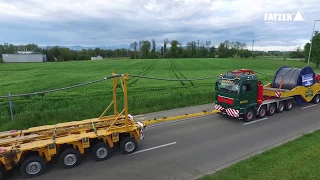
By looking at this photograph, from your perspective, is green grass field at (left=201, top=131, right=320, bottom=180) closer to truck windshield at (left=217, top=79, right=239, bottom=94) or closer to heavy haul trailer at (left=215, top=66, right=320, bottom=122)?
heavy haul trailer at (left=215, top=66, right=320, bottom=122)

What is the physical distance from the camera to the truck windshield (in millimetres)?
10578

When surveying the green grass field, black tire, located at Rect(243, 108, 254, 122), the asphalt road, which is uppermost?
black tire, located at Rect(243, 108, 254, 122)

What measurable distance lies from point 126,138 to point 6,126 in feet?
20.3

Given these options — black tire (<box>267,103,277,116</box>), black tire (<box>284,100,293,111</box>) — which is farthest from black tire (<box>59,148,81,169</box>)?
black tire (<box>284,100,293,111</box>)

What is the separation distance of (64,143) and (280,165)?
6427 mm

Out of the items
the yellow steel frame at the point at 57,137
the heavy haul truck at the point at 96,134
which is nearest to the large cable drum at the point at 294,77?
the heavy haul truck at the point at 96,134

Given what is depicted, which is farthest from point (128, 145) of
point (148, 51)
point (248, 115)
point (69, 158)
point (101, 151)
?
point (148, 51)

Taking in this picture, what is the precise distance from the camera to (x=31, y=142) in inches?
252

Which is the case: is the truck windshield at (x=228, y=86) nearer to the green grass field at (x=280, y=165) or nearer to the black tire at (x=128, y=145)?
the green grass field at (x=280, y=165)

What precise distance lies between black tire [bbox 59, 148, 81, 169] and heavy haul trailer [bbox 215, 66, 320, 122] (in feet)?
25.0

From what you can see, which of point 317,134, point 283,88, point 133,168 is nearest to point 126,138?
point 133,168

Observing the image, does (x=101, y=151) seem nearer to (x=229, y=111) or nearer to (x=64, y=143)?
(x=64, y=143)

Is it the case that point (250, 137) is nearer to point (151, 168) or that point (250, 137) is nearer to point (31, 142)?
point (151, 168)

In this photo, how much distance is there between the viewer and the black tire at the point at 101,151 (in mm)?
6977
